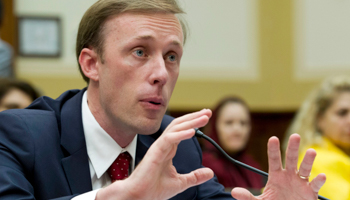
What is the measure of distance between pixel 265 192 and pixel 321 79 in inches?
142

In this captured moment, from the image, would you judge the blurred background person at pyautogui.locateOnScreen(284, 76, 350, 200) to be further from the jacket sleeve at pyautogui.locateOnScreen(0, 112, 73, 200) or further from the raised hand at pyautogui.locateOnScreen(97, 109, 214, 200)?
the jacket sleeve at pyautogui.locateOnScreen(0, 112, 73, 200)

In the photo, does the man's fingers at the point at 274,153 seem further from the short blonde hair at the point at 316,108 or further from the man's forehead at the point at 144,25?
the short blonde hair at the point at 316,108

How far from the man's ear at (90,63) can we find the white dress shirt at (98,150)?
133 mm

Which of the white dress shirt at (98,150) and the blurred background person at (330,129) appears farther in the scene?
the blurred background person at (330,129)

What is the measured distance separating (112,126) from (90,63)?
0.81 ft

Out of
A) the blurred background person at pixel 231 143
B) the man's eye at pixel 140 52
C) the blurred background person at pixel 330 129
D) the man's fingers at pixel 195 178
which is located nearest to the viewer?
the man's fingers at pixel 195 178

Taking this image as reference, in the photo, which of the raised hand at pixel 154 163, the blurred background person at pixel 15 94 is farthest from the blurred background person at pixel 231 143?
the raised hand at pixel 154 163

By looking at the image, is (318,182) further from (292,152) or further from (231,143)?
(231,143)

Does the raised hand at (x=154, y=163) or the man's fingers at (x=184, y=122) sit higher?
the man's fingers at (x=184, y=122)

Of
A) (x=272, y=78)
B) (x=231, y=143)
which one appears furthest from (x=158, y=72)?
(x=272, y=78)

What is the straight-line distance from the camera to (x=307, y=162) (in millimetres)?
1350

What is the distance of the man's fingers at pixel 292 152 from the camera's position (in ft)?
4.31

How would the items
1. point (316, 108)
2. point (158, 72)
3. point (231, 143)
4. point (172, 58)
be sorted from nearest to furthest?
point (158, 72) → point (172, 58) → point (316, 108) → point (231, 143)

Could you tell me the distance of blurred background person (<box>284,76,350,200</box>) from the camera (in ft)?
8.50
